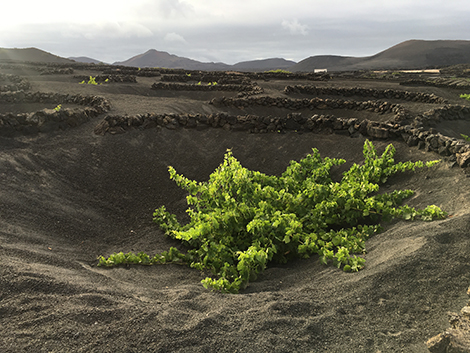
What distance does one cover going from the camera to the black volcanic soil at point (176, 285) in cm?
273

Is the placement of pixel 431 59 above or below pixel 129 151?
above

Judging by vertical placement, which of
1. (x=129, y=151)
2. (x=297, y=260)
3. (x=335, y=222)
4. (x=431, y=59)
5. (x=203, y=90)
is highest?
(x=431, y=59)

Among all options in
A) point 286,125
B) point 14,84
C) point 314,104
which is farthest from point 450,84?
point 14,84

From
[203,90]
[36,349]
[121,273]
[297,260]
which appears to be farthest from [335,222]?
[203,90]

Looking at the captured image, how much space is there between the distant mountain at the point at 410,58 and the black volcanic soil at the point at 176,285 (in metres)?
82.2

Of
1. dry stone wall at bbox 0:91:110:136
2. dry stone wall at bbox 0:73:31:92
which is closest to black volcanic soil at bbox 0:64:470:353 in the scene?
dry stone wall at bbox 0:91:110:136

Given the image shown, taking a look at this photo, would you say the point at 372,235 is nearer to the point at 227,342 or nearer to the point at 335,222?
the point at 335,222

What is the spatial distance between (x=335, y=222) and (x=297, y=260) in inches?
40.5

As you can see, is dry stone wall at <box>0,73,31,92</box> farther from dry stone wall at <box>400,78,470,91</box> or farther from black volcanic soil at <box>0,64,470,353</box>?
dry stone wall at <box>400,78,470,91</box>

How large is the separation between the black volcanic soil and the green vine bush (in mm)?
187

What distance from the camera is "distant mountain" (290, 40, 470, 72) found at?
285 feet

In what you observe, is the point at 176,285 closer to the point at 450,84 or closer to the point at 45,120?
the point at 45,120

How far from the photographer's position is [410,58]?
9456 centimetres

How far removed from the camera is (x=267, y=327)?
114 inches
